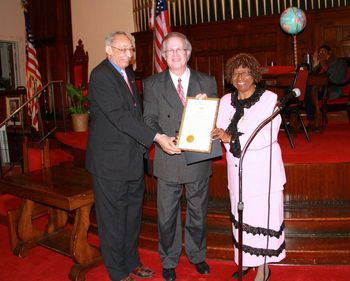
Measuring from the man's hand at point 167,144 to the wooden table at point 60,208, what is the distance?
84cm

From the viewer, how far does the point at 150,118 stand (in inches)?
104

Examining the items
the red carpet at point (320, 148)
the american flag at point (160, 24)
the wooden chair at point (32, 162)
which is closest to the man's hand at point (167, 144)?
the red carpet at point (320, 148)

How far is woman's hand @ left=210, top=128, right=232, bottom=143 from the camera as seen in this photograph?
2.45 metres

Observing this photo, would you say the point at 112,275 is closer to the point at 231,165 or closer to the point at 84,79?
the point at 231,165

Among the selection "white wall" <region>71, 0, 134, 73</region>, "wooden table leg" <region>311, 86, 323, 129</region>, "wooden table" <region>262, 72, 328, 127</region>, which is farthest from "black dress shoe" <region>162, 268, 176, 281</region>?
"white wall" <region>71, 0, 134, 73</region>

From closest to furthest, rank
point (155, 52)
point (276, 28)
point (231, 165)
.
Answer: point (231, 165) → point (155, 52) → point (276, 28)

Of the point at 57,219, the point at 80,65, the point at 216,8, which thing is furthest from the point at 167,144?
the point at 80,65

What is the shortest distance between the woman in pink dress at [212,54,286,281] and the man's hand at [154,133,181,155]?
0.26 m

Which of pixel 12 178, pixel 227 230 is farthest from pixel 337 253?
pixel 12 178

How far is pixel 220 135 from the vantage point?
2490 millimetres

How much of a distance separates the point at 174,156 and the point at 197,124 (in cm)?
35

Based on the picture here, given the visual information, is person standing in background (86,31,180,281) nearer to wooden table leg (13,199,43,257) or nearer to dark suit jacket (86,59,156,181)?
dark suit jacket (86,59,156,181)

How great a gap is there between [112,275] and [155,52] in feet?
13.7

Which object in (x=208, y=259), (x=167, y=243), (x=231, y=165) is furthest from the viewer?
(x=208, y=259)
